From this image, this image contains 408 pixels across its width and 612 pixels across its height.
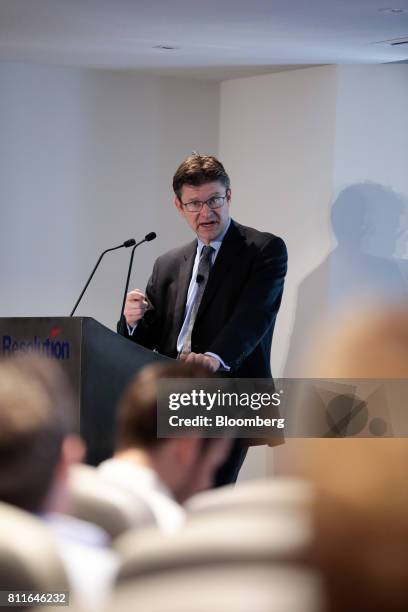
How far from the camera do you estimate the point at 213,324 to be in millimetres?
2041

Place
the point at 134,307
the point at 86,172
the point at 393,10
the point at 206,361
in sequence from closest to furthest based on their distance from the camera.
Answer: the point at 206,361 < the point at 134,307 < the point at 393,10 < the point at 86,172

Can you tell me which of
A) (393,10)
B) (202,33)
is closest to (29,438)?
(393,10)

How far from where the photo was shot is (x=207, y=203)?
2346 millimetres

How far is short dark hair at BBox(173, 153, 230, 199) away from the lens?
92.5 inches

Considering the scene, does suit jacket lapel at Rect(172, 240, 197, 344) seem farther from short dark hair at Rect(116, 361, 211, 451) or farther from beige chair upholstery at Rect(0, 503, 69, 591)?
beige chair upholstery at Rect(0, 503, 69, 591)

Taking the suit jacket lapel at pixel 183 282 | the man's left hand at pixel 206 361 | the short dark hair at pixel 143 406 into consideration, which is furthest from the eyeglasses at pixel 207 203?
the short dark hair at pixel 143 406

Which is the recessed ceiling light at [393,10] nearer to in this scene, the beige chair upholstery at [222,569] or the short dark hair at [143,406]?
the short dark hair at [143,406]

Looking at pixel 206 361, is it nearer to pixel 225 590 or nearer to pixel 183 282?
pixel 183 282

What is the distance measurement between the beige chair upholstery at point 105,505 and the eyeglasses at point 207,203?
4.44 ft

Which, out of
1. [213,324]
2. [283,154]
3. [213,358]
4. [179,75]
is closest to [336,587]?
[213,358]

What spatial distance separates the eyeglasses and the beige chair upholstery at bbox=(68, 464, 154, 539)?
1.35m

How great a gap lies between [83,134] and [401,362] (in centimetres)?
408

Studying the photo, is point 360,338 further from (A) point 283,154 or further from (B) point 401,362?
(A) point 283,154

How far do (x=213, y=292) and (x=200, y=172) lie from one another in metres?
0.39
